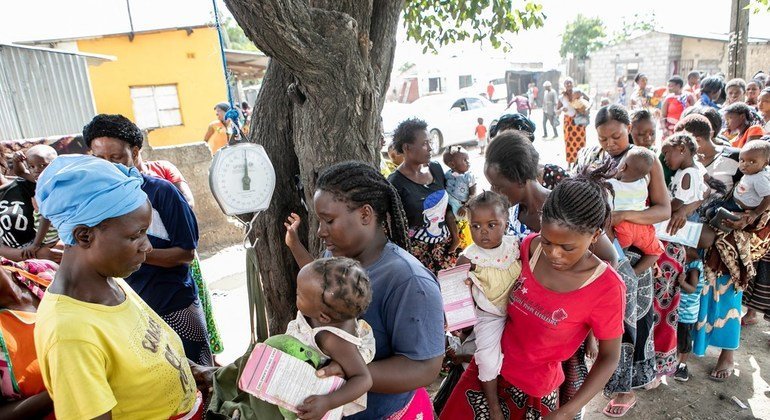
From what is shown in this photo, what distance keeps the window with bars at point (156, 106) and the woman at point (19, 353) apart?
12370 millimetres

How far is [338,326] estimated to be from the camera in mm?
1516

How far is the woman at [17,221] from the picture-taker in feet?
10.4

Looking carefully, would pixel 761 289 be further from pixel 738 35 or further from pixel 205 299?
pixel 738 35

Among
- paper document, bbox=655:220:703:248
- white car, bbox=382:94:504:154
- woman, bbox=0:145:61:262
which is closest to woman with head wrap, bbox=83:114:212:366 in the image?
woman, bbox=0:145:61:262

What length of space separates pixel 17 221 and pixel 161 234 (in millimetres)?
1567

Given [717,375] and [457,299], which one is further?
[717,375]

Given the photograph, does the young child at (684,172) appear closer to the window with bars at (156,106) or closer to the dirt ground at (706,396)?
the dirt ground at (706,396)

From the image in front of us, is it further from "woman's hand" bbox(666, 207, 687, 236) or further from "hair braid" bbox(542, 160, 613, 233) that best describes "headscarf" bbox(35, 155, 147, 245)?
"woman's hand" bbox(666, 207, 687, 236)

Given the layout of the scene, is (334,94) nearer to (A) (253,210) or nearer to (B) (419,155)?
(A) (253,210)

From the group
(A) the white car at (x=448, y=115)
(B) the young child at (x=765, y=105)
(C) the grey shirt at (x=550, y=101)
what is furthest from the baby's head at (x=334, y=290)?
(C) the grey shirt at (x=550, y=101)

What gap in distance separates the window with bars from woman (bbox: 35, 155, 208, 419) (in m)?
12.8

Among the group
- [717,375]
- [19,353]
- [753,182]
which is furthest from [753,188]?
[19,353]

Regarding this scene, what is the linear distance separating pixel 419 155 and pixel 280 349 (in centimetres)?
227

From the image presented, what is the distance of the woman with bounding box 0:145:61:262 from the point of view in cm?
316
